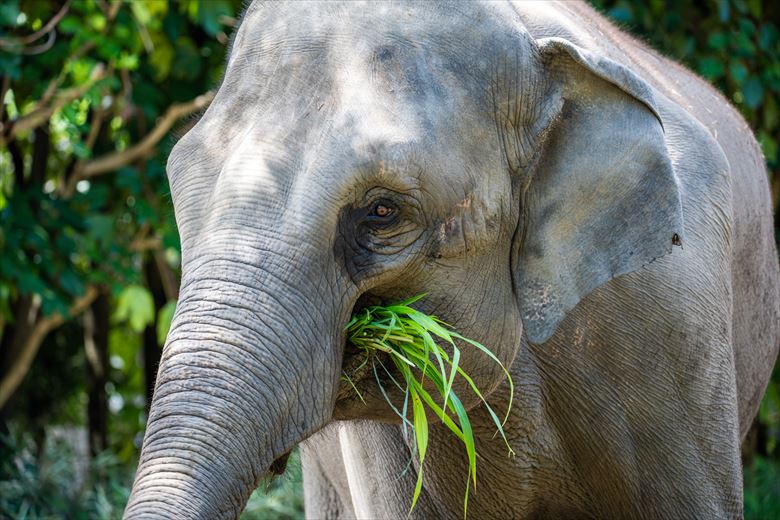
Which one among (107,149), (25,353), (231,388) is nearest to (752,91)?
(107,149)

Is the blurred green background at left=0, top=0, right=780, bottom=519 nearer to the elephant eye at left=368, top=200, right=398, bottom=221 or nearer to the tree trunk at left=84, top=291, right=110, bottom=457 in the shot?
the tree trunk at left=84, top=291, right=110, bottom=457

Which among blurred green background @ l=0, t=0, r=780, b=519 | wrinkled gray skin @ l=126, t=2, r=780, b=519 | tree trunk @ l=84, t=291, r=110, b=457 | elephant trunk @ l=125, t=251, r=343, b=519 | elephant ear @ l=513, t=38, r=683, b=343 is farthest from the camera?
tree trunk @ l=84, t=291, r=110, b=457

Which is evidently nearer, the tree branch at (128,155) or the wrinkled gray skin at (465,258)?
the wrinkled gray skin at (465,258)

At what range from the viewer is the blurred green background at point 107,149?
562 centimetres

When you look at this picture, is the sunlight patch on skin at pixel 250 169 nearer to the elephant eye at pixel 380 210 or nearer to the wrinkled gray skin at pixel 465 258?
the wrinkled gray skin at pixel 465 258

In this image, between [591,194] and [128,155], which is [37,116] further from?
[591,194]

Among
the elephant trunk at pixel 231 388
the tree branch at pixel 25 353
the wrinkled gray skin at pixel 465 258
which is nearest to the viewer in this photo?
the elephant trunk at pixel 231 388

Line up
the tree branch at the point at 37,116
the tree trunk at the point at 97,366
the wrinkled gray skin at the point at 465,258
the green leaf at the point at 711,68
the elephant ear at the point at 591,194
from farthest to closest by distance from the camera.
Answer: the tree trunk at the point at 97,366
the green leaf at the point at 711,68
the tree branch at the point at 37,116
the elephant ear at the point at 591,194
the wrinkled gray skin at the point at 465,258

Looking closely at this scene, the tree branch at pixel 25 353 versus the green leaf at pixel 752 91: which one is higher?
the green leaf at pixel 752 91

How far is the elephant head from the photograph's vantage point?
1.99m

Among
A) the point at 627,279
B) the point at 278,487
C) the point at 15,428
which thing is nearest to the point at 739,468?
the point at 627,279

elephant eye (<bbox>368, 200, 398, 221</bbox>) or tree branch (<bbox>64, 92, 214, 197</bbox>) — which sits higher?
elephant eye (<bbox>368, 200, 398, 221</bbox>)

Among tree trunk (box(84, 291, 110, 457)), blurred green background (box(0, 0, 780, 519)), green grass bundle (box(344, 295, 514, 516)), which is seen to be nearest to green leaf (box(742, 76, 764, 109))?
blurred green background (box(0, 0, 780, 519))

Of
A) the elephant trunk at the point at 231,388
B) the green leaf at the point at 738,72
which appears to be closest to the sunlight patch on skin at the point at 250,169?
the elephant trunk at the point at 231,388
